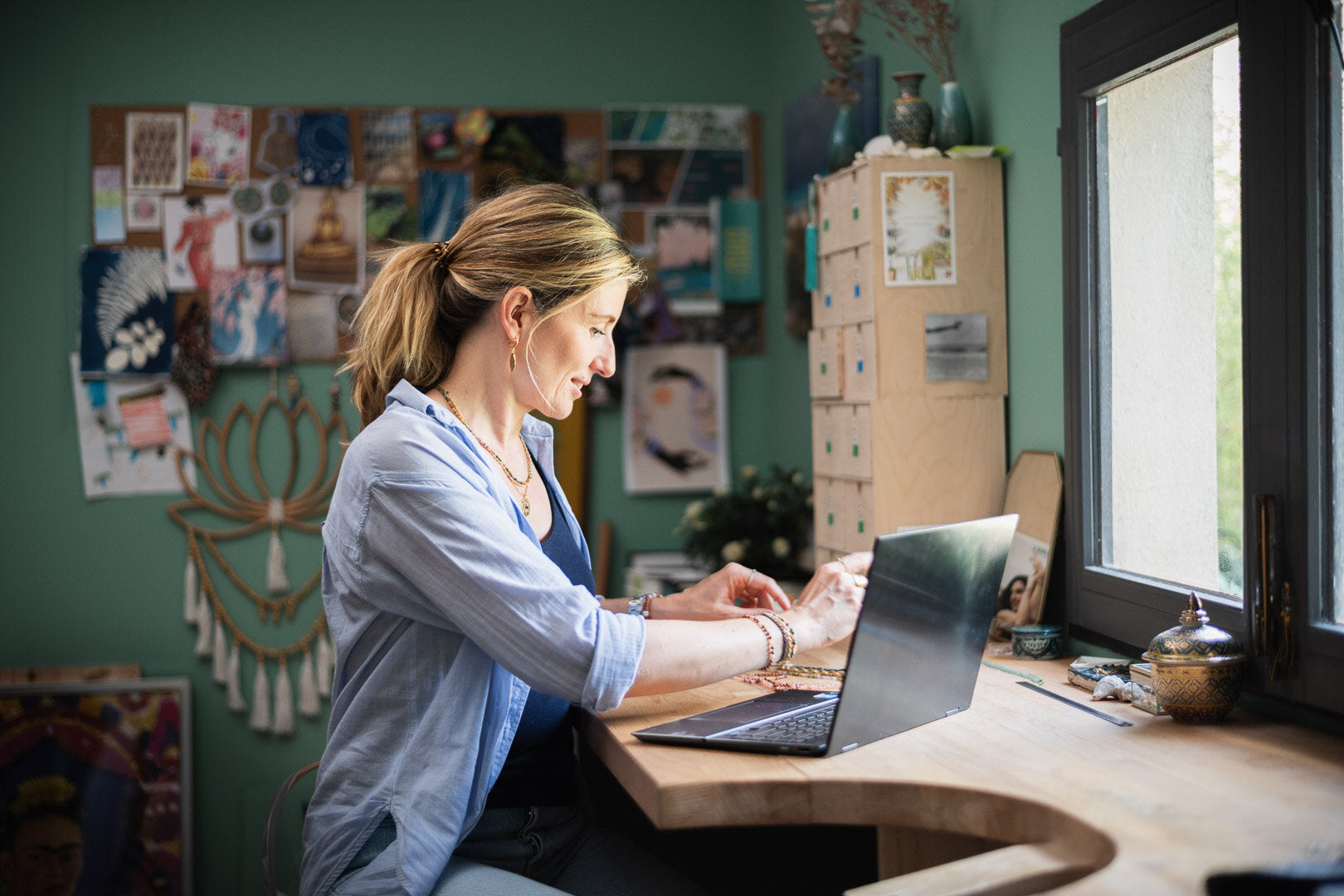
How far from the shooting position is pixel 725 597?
1.74 metres

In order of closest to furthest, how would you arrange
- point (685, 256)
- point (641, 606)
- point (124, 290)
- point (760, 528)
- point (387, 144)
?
point (641, 606) → point (760, 528) → point (124, 290) → point (387, 144) → point (685, 256)

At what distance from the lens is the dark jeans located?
4.58 ft

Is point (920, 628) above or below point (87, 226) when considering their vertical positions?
below

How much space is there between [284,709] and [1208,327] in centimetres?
264

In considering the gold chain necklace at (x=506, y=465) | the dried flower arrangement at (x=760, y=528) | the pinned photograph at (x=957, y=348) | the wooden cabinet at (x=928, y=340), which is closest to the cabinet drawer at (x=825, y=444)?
the wooden cabinet at (x=928, y=340)

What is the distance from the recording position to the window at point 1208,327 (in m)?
1.40

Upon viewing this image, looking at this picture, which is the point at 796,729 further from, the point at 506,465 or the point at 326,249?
the point at 326,249

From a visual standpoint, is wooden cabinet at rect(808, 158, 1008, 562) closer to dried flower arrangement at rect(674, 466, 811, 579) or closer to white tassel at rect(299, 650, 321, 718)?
dried flower arrangement at rect(674, 466, 811, 579)

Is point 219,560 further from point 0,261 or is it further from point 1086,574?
point 1086,574

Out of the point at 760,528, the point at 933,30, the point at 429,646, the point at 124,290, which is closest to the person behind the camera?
the point at 429,646

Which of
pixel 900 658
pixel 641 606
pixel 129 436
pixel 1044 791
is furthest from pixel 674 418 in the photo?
pixel 1044 791

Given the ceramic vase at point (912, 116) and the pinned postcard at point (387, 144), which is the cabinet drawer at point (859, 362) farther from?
the pinned postcard at point (387, 144)

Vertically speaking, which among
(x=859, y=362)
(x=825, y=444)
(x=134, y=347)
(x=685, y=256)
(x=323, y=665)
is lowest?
(x=323, y=665)

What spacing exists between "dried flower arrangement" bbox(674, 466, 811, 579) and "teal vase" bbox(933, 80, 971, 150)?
105cm
